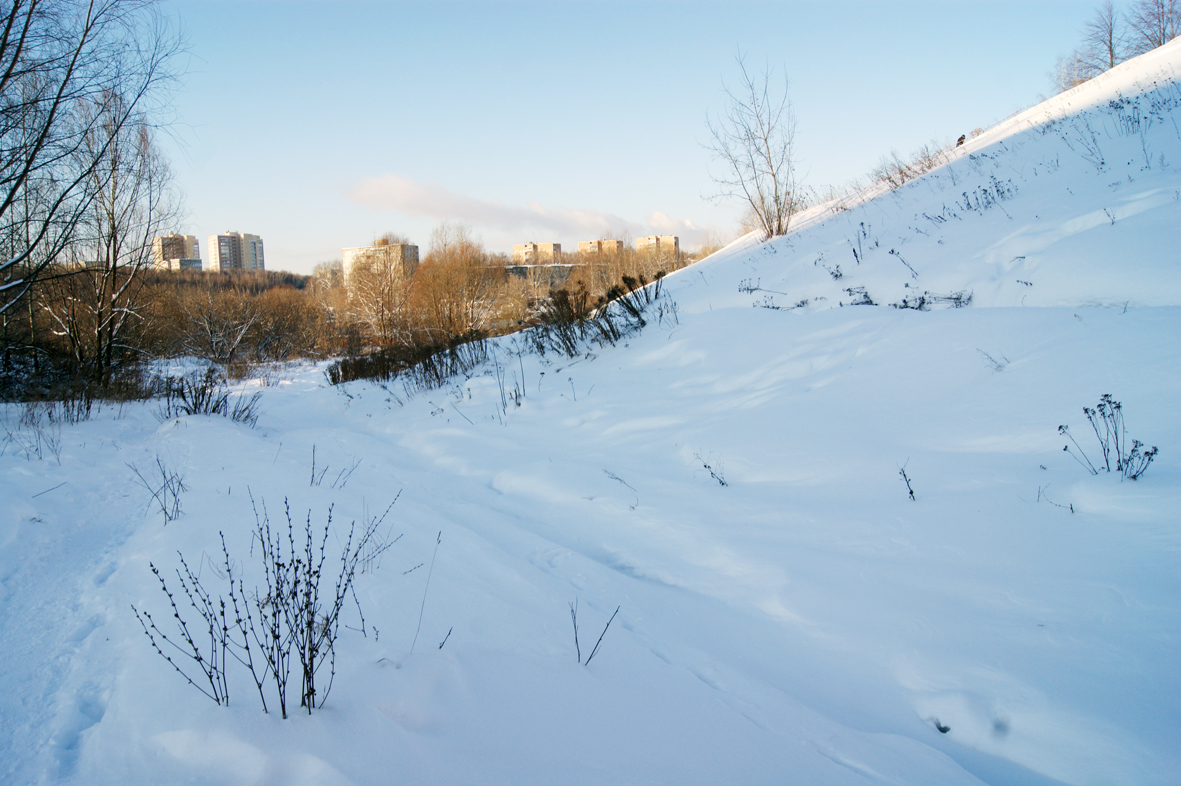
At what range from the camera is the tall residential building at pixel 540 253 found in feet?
224

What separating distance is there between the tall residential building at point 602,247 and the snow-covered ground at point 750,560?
49275 mm

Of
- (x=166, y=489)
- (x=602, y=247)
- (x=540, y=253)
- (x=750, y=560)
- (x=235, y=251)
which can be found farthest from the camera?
(x=235, y=251)

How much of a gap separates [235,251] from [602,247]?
210 ft

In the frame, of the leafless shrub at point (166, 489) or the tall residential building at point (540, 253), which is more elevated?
the tall residential building at point (540, 253)

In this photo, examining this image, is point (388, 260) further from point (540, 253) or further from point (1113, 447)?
point (540, 253)

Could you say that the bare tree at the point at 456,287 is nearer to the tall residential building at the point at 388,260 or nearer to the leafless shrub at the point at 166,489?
the tall residential building at the point at 388,260

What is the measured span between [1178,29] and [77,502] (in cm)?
4584

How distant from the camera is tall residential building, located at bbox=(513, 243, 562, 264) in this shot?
68.1m

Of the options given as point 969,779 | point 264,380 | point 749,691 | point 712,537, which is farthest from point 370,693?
point 264,380

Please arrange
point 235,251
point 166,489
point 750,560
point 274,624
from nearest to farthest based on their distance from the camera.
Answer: point 274,624
point 750,560
point 166,489
point 235,251

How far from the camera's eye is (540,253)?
7125 cm

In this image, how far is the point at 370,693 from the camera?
197cm

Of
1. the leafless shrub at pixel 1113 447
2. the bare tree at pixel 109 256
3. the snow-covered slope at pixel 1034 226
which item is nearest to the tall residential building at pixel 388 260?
the bare tree at pixel 109 256

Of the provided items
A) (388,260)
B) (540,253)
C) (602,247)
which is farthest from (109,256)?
(540,253)
